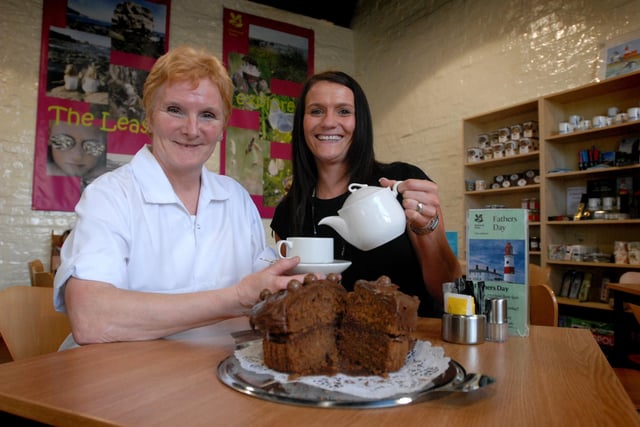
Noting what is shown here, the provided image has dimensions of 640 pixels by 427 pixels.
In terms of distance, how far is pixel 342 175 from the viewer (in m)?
1.91

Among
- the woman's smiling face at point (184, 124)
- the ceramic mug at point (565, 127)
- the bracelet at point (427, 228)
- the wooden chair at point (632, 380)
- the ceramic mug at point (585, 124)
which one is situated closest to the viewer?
the bracelet at point (427, 228)

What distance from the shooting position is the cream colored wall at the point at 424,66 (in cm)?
404

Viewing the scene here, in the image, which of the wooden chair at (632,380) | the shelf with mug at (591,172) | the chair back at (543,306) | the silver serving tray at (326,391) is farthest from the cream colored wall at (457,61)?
the silver serving tray at (326,391)

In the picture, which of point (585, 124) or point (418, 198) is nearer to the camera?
point (418, 198)

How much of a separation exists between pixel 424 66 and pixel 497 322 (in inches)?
195

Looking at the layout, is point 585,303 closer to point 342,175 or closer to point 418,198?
point 342,175

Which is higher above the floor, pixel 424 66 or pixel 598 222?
pixel 424 66

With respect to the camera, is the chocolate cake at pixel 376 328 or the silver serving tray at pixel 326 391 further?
the chocolate cake at pixel 376 328

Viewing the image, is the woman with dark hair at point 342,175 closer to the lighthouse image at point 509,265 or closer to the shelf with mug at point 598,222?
the lighthouse image at point 509,265

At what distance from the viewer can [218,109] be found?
157 cm

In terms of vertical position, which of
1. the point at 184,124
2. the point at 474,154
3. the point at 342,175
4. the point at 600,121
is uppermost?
the point at 600,121

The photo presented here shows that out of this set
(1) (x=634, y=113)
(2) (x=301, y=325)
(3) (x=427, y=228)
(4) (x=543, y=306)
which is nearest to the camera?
(2) (x=301, y=325)

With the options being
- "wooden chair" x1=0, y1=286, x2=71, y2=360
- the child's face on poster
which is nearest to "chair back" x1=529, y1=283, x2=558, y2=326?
"wooden chair" x1=0, y1=286, x2=71, y2=360

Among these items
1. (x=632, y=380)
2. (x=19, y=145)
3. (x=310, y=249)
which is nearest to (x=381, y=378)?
(x=310, y=249)
